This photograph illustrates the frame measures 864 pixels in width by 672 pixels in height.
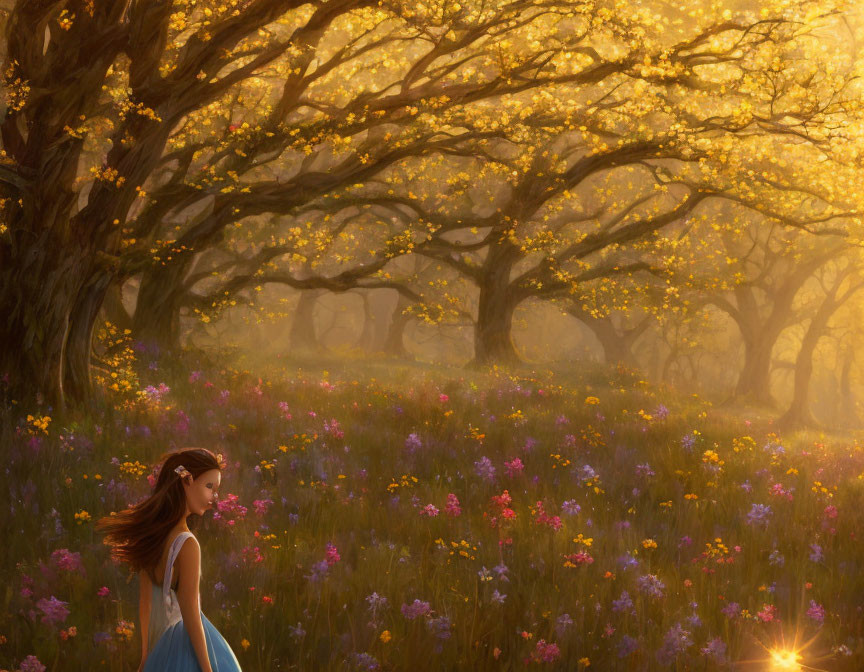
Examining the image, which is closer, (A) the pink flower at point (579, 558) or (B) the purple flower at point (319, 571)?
(B) the purple flower at point (319, 571)

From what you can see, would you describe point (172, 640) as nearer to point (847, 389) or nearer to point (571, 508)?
point (571, 508)

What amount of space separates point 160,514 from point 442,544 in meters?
3.34

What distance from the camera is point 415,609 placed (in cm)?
574

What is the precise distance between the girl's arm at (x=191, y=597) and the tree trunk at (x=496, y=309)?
2134cm

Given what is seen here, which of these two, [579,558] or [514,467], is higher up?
[514,467]

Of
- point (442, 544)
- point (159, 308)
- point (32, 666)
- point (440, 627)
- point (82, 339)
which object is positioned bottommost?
point (32, 666)

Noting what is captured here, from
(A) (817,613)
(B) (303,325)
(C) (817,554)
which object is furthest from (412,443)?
(B) (303,325)

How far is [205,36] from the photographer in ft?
30.6

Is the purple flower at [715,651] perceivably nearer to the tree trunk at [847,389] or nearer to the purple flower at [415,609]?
the purple flower at [415,609]

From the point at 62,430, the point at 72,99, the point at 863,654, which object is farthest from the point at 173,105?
the point at 863,654

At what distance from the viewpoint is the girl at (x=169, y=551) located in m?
4.09

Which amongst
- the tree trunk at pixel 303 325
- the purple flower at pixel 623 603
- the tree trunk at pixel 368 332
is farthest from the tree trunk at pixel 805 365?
the purple flower at pixel 623 603

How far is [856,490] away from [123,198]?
9.93m

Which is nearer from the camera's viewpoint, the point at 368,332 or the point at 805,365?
the point at 805,365
